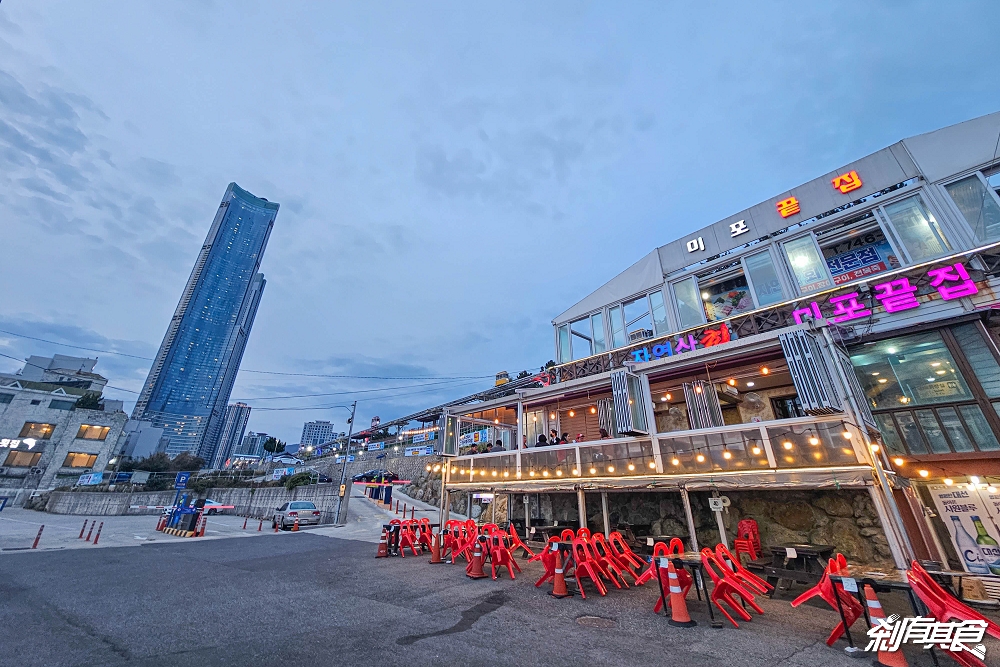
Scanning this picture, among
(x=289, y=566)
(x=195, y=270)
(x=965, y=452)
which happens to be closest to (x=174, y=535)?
(x=289, y=566)

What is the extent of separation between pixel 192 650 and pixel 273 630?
1.04 m

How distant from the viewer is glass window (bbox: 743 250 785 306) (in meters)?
14.4

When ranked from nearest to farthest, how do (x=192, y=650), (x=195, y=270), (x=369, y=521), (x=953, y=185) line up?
(x=192, y=650) → (x=953, y=185) → (x=369, y=521) → (x=195, y=270)

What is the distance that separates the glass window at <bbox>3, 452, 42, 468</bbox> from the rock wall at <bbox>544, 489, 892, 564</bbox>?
61382mm

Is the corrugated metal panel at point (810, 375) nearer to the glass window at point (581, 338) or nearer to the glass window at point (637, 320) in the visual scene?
the glass window at point (637, 320)

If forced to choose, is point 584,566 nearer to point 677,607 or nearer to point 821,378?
point 677,607

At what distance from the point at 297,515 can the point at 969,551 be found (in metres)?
28.8

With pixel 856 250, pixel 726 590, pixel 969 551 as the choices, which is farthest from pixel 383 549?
pixel 856 250

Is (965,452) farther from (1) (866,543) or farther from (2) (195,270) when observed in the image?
(2) (195,270)

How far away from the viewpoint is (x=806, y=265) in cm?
1415

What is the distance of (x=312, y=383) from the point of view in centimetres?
14512

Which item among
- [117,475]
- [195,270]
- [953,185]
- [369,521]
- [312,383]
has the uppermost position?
[195,270]

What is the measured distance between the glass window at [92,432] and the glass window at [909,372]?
69012 millimetres

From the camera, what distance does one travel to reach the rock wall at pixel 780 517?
985 centimetres
